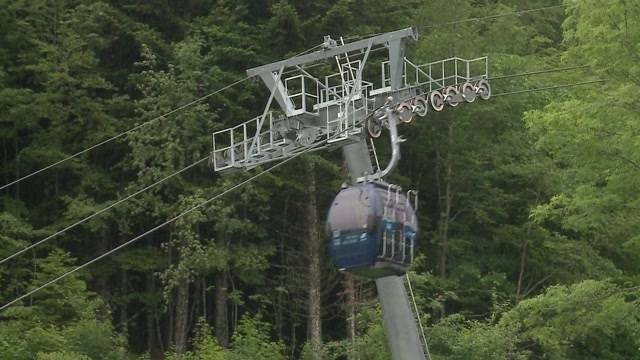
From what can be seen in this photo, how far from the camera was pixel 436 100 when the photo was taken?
19.8 meters

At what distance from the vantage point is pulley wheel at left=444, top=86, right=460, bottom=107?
19.8 m

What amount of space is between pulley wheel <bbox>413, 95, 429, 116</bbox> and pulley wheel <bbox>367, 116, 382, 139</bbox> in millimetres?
730

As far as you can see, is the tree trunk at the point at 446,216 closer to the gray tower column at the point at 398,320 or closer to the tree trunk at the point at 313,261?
the tree trunk at the point at 313,261

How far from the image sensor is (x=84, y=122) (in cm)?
3080

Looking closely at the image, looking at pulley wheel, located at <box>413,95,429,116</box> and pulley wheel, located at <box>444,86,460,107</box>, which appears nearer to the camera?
pulley wheel, located at <box>413,95,429,116</box>

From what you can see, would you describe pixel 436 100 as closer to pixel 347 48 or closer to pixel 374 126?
pixel 374 126

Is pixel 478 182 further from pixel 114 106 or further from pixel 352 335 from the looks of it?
pixel 114 106

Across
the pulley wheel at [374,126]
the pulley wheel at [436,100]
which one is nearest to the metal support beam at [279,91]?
the pulley wheel at [374,126]

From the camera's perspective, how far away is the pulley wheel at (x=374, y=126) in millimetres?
19594

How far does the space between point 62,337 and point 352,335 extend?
7.40m

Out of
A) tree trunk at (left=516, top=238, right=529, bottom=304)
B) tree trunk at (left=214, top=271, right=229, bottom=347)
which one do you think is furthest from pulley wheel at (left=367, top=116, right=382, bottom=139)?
tree trunk at (left=516, top=238, right=529, bottom=304)

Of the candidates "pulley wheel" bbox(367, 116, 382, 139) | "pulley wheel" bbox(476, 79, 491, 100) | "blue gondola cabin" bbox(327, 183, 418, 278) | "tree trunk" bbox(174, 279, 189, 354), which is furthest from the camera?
"tree trunk" bbox(174, 279, 189, 354)

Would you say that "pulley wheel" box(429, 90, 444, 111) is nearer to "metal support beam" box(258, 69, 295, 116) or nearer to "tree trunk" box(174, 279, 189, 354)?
"metal support beam" box(258, 69, 295, 116)

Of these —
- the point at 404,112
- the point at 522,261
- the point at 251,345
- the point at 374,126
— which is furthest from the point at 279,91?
the point at 522,261
